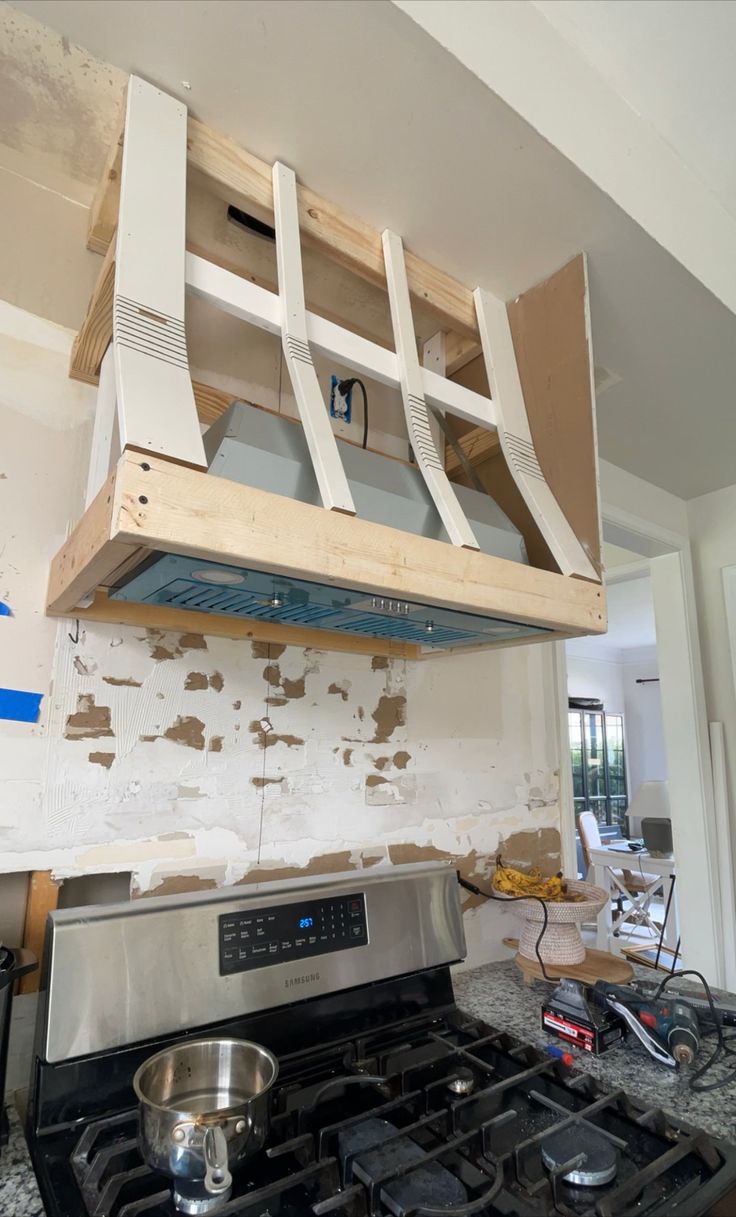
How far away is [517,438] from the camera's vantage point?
4.45ft

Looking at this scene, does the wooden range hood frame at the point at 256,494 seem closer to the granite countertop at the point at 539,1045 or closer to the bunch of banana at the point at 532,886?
the bunch of banana at the point at 532,886

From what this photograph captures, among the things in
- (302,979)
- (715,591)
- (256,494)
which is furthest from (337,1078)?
(715,591)

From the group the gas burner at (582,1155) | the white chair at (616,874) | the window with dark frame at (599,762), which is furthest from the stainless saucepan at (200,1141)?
the window with dark frame at (599,762)

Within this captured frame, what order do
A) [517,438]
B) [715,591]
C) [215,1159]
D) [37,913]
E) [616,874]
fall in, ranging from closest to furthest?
[215,1159] < [37,913] < [517,438] < [715,591] < [616,874]

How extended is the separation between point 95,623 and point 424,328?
1079 mm

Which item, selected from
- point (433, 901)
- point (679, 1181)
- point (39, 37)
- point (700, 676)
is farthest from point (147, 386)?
point (700, 676)

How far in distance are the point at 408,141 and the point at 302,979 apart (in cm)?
149

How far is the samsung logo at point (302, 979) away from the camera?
1.11m

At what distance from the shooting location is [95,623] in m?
1.20

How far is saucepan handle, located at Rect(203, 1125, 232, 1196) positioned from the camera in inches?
28.6

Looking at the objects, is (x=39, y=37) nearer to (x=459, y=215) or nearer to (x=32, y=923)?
(x=459, y=215)

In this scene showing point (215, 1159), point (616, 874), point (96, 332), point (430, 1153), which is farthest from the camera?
point (616, 874)

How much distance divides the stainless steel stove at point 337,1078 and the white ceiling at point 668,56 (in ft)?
5.37

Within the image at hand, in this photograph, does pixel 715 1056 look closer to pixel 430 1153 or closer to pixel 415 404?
pixel 430 1153
